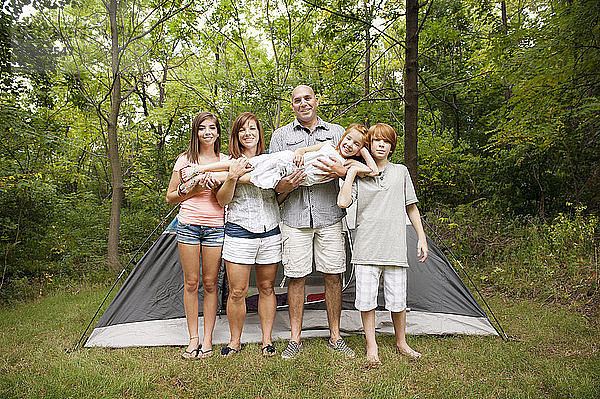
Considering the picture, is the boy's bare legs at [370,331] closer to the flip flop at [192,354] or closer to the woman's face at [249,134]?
the flip flop at [192,354]

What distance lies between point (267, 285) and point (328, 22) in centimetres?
386

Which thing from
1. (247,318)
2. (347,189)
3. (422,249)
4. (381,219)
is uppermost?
(347,189)

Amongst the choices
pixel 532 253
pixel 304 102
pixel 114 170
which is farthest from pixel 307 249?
pixel 114 170

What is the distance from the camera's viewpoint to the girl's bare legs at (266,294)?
2752 mm

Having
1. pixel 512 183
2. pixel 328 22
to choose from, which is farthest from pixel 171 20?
pixel 512 183

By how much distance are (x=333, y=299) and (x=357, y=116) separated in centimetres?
517

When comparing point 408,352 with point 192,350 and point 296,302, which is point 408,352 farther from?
point 192,350

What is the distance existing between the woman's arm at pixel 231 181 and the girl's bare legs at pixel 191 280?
0.36m

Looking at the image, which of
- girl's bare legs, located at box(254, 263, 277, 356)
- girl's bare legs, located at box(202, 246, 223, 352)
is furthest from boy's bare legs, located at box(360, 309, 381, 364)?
girl's bare legs, located at box(202, 246, 223, 352)

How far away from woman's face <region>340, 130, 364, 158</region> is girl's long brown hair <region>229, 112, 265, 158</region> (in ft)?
1.78

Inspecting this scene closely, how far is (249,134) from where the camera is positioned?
2740 mm

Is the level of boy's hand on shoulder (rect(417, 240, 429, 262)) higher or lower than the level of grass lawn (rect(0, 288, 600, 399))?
higher

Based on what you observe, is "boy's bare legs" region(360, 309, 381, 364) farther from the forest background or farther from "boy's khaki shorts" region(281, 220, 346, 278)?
the forest background

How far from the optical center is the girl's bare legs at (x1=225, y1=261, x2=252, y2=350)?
2.67 meters
